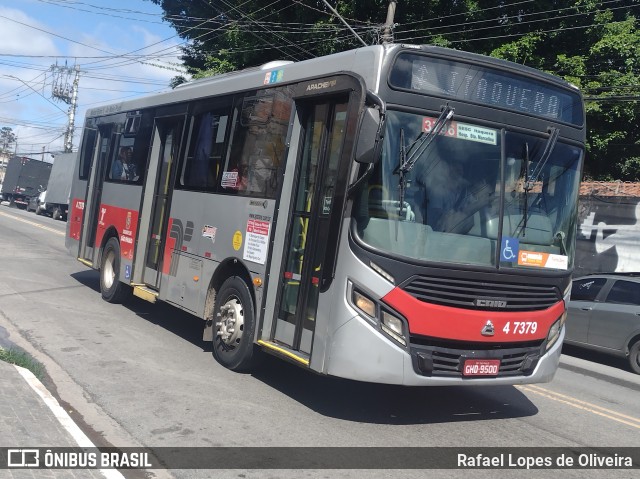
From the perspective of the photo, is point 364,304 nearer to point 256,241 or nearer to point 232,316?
point 256,241

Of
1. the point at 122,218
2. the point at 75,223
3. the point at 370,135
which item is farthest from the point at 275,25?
the point at 370,135

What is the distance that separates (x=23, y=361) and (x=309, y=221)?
11.8 ft

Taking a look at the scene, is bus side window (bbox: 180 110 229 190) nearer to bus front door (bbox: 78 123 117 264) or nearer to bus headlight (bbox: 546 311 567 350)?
bus front door (bbox: 78 123 117 264)

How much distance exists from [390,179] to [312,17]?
19.3 m

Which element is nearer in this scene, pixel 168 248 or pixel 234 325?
pixel 234 325

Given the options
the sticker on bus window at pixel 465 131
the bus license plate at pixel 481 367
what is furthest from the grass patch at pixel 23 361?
the sticker on bus window at pixel 465 131

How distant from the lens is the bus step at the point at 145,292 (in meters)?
9.88

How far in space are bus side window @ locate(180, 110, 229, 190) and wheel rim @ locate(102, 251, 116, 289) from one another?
3.05m

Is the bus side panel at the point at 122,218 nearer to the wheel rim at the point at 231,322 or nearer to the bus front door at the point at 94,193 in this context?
the bus front door at the point at 94,193

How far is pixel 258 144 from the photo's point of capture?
7820 mm

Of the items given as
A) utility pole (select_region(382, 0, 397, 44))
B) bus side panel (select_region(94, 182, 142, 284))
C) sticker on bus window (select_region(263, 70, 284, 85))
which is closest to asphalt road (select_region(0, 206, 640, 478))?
bus side panel (select_region(94, 182, 142, 284))

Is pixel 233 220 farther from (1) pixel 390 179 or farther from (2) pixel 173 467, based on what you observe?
(2) pixel 173 467

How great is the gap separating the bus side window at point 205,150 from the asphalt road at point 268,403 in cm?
230

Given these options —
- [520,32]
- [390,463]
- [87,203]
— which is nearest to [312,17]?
[520,32]
